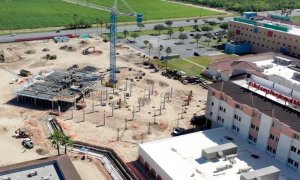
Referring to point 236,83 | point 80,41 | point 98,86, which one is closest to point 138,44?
point 80,41

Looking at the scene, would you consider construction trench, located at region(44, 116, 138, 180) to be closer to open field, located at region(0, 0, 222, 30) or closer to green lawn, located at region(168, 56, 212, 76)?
green lawn, located at region(168, 56, 212, 76)

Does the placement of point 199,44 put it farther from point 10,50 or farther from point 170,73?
point 10,50

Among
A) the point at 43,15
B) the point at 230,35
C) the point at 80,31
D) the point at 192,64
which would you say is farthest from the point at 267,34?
the point at 43,15

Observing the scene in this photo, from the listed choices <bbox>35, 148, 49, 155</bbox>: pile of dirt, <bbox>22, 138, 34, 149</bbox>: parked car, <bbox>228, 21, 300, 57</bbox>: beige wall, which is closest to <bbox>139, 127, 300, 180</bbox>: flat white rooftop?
<bbox>35, 148, 49, 155</bbox>: pile of dirt

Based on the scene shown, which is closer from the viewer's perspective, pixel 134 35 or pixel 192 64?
pixel 192 64

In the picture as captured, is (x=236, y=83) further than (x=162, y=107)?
No

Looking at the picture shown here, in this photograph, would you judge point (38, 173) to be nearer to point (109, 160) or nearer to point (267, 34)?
point (109, 160)
